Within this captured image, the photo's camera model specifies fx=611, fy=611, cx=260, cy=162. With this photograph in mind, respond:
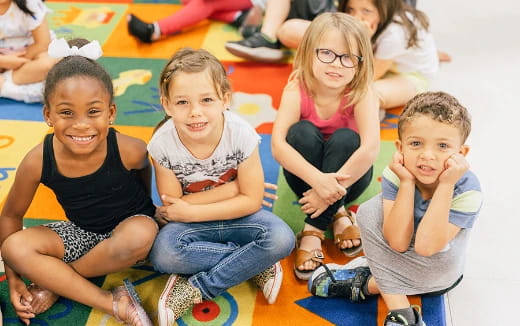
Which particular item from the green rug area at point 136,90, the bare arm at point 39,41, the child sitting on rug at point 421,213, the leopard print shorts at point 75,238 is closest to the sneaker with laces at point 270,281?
the child sitting on rug at point 421,213

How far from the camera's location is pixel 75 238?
4.47ft

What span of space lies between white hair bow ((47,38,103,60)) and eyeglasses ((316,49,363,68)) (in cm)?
51

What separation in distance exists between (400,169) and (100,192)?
25.5 inches

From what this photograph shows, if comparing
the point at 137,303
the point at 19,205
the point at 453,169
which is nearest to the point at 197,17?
the point at 19,205

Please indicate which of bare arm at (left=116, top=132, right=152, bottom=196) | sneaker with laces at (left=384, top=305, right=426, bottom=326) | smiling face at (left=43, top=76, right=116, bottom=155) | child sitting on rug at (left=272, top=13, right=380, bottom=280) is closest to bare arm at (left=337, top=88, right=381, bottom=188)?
child sitting on rug at (left=272, top=13, right=380, bottom=280)

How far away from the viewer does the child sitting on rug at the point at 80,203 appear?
125 centimetres

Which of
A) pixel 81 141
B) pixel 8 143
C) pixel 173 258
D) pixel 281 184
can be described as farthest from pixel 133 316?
pixel 8 143

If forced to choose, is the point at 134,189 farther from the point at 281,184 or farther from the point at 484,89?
the point at 484,89

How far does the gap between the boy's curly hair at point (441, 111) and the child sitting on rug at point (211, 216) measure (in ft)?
1.14

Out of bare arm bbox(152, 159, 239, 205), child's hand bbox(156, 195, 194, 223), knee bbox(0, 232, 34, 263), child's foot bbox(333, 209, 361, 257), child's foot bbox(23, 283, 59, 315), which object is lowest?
child's foot bbox(23, 283, 59, 315)

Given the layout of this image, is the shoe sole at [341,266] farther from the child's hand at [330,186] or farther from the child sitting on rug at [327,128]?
the child's hand at [330,186]

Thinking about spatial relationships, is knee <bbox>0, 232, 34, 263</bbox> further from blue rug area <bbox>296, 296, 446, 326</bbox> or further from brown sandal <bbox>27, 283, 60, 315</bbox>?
blue rug area <bbox>296, 296, 446, 326</bbox>

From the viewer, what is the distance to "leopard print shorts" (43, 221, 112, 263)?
1347 millimetres

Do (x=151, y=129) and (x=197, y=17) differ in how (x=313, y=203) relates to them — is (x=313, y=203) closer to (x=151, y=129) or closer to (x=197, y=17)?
Answer: (x=151, y=129)
